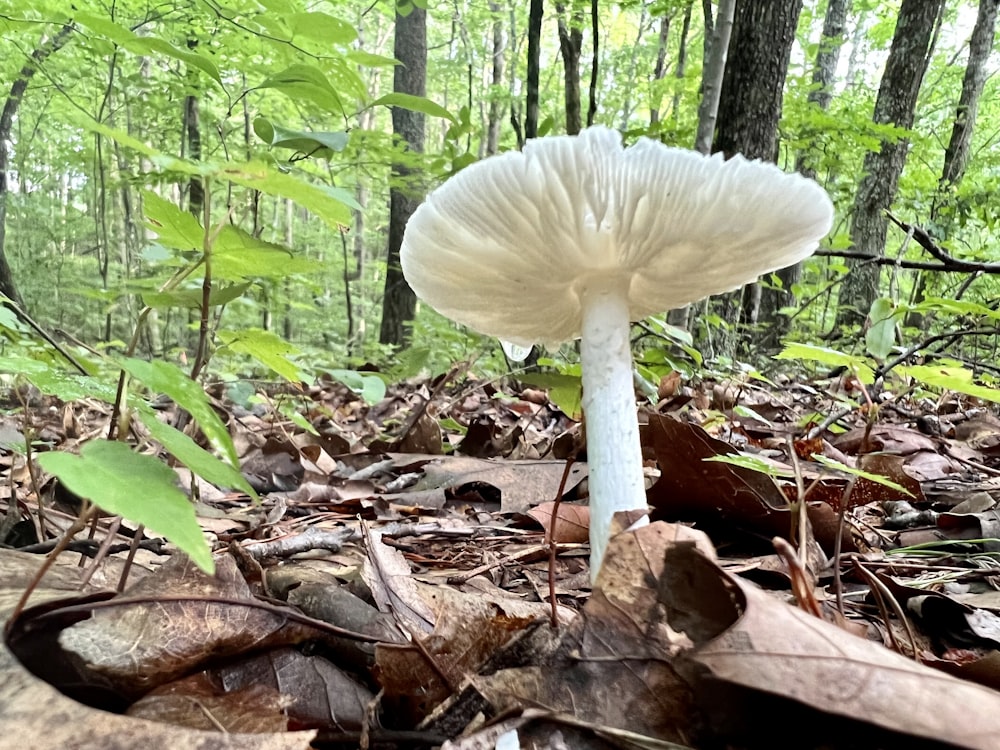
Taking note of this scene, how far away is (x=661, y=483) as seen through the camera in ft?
5.81

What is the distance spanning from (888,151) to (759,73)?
12.9 ft

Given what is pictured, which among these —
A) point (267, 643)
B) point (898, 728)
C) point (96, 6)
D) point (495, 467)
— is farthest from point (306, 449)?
point (96, 6)

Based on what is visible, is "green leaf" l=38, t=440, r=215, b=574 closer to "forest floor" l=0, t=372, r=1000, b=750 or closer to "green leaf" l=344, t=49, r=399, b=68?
"forest floor" l=0, t=372, r=1000, b=750

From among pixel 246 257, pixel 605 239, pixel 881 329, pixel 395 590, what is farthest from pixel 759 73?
pixel 395 590

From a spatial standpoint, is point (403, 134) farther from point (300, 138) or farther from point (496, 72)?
point (496, 72)

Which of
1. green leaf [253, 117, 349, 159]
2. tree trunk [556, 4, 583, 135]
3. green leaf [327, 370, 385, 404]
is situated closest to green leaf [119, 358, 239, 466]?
green leaf [253, 117, 349, 159]

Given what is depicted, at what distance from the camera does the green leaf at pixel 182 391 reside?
2.65ft

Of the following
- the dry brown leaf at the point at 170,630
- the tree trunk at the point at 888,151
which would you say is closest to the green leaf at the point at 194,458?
the dry brown leaf at the point at 170,630

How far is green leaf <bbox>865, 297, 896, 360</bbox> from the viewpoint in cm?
190

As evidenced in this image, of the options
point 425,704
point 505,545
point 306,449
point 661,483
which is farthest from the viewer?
point 306,449

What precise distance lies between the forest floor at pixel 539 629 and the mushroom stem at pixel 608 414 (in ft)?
0.62

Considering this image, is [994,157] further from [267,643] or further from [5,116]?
[5,116]

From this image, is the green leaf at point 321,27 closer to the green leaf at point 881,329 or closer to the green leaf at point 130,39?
the green leaf at point 130,39

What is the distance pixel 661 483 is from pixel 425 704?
1.00 meters
